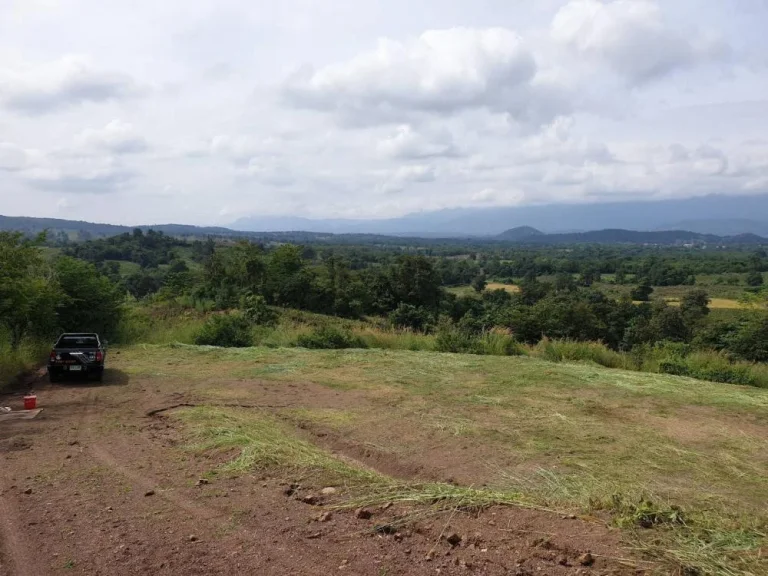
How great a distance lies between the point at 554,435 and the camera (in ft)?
25.7

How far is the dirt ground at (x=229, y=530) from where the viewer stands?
3.90 meters

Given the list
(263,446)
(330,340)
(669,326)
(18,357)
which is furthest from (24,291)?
(669,326)

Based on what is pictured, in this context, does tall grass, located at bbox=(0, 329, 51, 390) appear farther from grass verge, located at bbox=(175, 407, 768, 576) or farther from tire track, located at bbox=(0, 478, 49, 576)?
tire track, located at bbox=(0, 478, 49, 576)

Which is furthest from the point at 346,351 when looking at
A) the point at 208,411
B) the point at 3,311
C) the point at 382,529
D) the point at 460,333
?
the point at 382,529

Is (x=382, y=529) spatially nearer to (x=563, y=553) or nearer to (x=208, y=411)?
(x=563, y=553)

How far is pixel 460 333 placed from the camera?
18.4m

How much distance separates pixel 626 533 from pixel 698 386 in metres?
8.61

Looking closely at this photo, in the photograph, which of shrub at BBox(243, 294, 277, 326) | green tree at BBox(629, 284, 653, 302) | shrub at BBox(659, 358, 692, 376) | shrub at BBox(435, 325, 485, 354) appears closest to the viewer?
shrub at BBox(659, 358, 692, 376)

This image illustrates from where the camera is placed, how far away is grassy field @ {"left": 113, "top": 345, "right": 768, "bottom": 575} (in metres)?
4.62

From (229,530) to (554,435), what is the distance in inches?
193

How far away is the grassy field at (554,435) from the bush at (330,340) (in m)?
4.05

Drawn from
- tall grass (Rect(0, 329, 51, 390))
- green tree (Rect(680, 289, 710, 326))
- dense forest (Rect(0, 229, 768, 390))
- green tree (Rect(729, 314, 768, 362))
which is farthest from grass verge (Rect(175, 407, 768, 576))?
green tree (Rect(680, 289, 710, 326))

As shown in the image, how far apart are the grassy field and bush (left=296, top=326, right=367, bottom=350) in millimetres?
4046

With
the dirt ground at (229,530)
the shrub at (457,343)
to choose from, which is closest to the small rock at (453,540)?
the dirt ground at (229,530)
